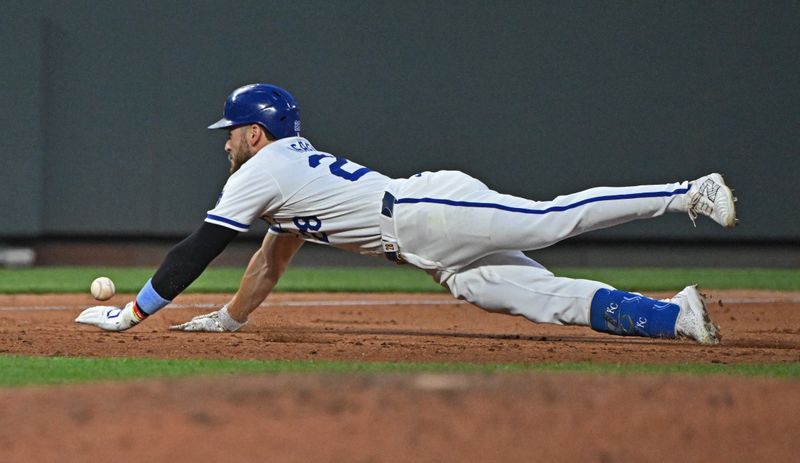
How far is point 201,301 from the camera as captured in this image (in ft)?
A: 23.2

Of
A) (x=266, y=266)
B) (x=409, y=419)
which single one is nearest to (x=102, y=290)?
(x=266, y=266)

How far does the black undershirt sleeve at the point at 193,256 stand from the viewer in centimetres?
434

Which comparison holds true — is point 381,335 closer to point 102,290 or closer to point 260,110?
point 260,110

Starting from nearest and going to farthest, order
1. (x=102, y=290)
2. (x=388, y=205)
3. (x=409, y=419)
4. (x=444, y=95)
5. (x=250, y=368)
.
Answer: (x=409, y=419) < (x=250, y=368) < (x=388, y=205) < (x=102, y=290) < (x=444, y=95)

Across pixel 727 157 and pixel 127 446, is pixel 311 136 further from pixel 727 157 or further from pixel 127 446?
pixel 127 446

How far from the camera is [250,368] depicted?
3764mm

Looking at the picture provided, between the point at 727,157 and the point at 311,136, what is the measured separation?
3886 mm

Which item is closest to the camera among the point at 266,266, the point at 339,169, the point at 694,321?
the point at 694,321

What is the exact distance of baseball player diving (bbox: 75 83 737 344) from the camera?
427 centimetres

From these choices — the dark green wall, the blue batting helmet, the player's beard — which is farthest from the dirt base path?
the dark green wall

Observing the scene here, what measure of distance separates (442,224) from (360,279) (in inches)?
184

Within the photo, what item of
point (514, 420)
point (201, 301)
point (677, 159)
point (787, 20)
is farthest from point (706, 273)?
point (514, 420)

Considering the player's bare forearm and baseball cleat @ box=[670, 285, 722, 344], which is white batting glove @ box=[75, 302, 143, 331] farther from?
baseball cleat @ box=[670, 285, 722, 344]

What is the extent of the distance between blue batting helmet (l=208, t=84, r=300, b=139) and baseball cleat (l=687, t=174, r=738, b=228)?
1.72m
